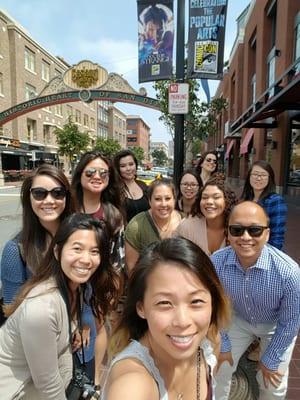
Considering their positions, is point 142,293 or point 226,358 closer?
point 142,293

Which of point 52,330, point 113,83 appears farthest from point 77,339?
point 113,83

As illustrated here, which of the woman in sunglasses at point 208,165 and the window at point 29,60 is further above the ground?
the window at point 29,60

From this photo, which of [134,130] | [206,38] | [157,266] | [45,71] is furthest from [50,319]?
[134,130]

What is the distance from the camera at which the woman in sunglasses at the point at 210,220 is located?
301 cm

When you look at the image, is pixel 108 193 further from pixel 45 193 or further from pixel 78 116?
pixel 78 116

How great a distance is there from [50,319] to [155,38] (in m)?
5.52

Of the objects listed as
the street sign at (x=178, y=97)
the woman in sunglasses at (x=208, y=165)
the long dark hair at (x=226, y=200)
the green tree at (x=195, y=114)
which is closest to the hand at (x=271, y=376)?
the long dark hair at (x=226, y=200)

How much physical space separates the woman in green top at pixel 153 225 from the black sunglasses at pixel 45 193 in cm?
91

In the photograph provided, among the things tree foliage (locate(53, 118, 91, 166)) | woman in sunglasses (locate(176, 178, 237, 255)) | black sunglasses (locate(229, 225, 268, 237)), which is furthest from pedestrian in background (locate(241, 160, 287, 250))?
tree foliage (locate(53, 118, 91, 166))

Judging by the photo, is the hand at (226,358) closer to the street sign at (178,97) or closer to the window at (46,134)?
the street sign at (178,97)

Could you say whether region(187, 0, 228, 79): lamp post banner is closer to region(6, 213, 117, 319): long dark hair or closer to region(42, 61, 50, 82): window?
region(6, 213, 117, 319): long dark hair

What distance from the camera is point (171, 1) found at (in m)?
5.55

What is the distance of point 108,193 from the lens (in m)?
3.53

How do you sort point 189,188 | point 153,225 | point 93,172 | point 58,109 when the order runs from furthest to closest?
point 58,109 < point 189,188 < point 93,172 < point 153,225
